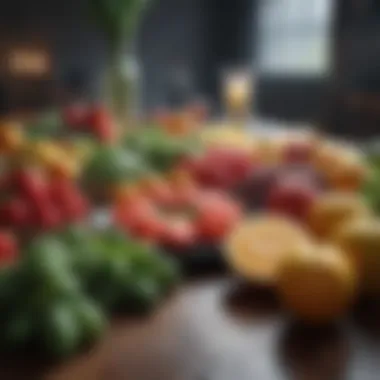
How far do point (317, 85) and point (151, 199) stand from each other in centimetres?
333

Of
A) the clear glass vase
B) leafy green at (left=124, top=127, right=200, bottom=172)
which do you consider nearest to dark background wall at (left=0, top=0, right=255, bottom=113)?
the clear glass vase

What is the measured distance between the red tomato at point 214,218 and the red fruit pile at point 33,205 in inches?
5.3

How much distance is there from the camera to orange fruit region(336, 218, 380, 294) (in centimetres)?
56

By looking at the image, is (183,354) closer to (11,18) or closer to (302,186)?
(302,186)

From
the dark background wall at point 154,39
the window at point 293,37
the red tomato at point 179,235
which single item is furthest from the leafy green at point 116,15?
the window at point 293,37

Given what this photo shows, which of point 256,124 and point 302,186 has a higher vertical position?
point 302,186

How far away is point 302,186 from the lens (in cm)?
76

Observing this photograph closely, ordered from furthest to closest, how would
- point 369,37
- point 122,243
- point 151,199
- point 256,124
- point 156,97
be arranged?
point 156,97, point 369,37, point 256,124, point 151,199, point 122,243

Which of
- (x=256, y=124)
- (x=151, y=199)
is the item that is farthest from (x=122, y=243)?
(x=256, y=124)

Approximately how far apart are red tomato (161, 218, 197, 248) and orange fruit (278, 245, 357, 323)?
5.6 inches

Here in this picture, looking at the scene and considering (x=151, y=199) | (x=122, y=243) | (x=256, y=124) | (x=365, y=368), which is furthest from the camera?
(x=256, y=124)

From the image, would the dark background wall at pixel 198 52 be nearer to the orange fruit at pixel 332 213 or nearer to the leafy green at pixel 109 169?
the leafy green at pixel 109 169

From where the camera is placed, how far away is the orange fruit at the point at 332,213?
631mm

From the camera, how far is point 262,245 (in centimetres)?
60
